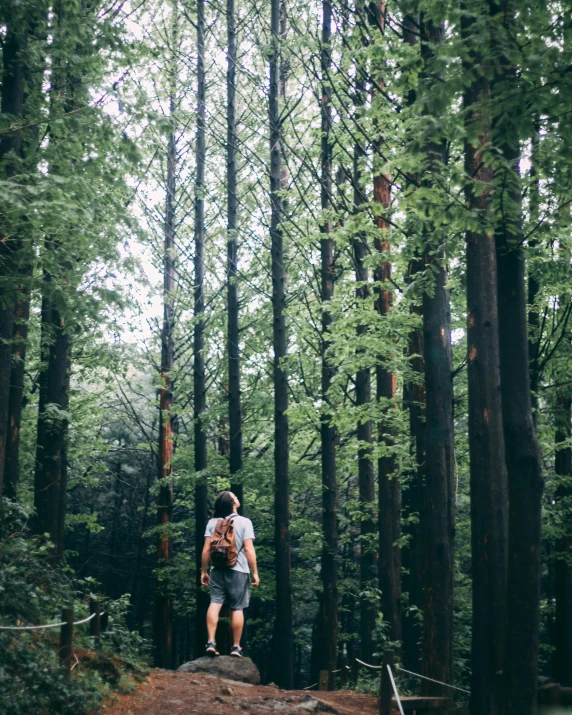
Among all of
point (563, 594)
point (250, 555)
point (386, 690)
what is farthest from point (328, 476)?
point (386, 690)

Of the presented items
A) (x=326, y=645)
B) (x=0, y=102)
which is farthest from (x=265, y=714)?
(x=326, y=645)

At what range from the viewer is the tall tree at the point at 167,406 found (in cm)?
2073

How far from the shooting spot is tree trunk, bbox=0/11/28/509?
851 cm

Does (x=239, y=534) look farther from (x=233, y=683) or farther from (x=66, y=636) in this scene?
(x=66, y=636)

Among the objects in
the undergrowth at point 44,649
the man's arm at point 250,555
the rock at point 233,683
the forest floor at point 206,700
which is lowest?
the rock at point 233,683

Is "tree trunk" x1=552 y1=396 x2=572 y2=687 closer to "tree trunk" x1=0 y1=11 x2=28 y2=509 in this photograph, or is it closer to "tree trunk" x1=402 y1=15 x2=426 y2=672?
"tree trunk" x1=402 y1=15 x2=426 y2=672

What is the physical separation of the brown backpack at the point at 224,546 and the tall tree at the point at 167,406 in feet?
37.9

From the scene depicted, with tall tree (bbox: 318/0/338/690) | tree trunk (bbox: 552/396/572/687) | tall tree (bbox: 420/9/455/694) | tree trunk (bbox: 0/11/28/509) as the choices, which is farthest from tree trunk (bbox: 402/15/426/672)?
tree trunk (bbox: 0/11/28/509)

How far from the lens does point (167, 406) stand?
2256 cm

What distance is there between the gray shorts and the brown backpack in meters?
0.15

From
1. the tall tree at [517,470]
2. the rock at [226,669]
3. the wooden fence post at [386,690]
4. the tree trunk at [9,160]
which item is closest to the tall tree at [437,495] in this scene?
the wooden fence post at [386,690]

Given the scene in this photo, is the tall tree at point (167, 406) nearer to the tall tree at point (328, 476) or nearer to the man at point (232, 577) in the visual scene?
the tall tree at point (328, 476)

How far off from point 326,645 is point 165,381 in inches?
357

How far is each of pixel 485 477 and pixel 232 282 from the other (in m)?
10.6
